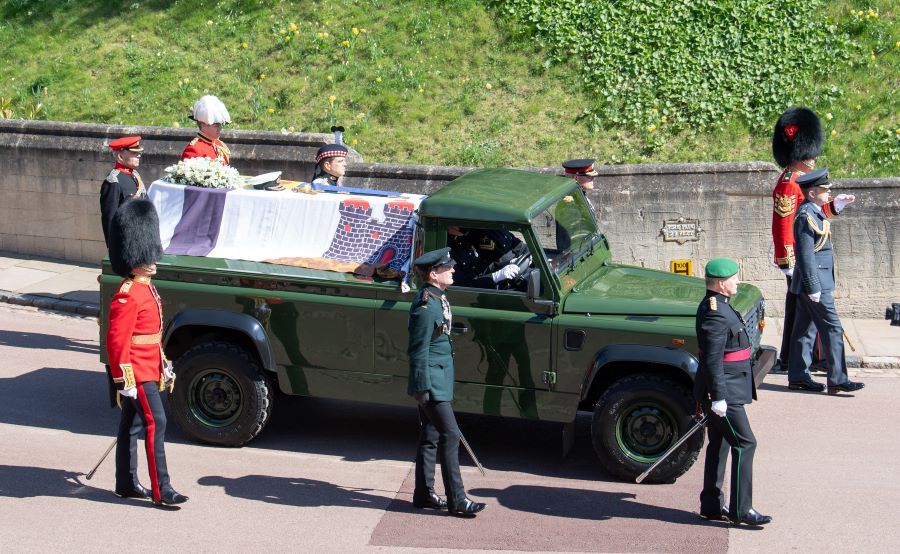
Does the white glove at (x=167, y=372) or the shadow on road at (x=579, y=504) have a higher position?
the white glove at (x=167, y=372)

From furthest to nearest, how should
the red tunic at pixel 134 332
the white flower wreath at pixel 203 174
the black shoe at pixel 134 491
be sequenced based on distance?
the white flower wreath at pixel 203 174, the black shoe at pixel 134 491, the red tunic at pixel 134 332

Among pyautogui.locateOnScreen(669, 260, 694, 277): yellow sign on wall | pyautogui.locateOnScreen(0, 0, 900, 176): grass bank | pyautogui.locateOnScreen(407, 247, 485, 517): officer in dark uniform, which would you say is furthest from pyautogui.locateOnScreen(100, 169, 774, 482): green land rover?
pyautogui.locateOnScreen(0, 0, 900, 176): grass bank

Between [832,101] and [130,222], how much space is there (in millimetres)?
9686

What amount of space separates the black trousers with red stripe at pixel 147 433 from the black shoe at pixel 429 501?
5.52 feet

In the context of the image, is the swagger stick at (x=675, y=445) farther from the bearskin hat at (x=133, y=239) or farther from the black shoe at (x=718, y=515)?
the bearskin hat at (x=133, y=239)

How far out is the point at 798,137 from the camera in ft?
40.3

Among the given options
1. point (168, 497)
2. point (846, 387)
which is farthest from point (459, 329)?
point (846, 387)

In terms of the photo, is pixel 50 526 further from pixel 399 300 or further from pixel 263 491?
pixel 399 300

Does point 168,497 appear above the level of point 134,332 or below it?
below

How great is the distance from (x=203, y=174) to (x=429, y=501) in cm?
327

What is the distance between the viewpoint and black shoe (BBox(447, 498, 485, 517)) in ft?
26.4

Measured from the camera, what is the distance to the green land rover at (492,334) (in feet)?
28.0

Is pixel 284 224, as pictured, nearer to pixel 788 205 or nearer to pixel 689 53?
pixel 788 205

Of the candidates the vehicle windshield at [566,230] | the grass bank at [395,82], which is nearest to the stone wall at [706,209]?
the grass bank at [395,82]
